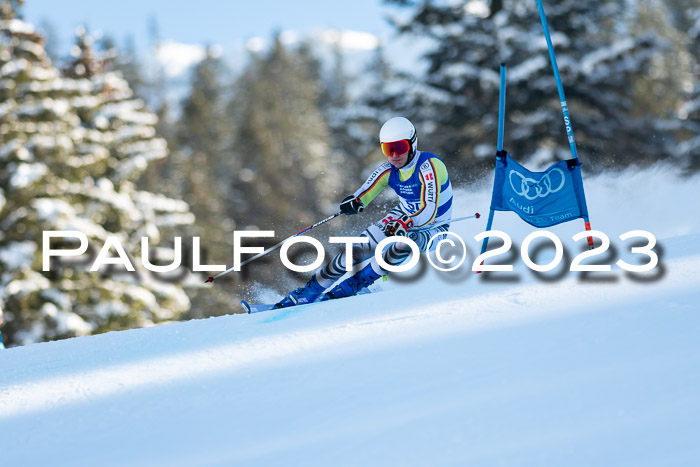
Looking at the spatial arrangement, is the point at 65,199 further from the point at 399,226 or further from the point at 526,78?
the point at 399,226

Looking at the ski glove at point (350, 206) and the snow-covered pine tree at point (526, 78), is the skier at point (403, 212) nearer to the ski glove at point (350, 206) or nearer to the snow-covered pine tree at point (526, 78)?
the ski glove at point (350, 206)

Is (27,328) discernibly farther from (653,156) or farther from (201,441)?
(653,156)

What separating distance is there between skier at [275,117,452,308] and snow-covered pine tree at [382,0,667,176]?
11.2m

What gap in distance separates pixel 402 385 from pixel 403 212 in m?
3.21

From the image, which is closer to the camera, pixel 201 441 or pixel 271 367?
pixel 201 441

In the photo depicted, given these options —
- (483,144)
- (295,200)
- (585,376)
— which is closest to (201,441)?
(585,376)

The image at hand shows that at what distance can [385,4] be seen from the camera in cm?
1762

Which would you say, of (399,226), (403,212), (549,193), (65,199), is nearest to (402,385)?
(399,226)

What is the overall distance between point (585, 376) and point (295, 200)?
33.9 m

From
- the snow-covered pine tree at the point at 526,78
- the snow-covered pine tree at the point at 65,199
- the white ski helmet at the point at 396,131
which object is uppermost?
A: the snow-covered pine tree at the point at 526,78

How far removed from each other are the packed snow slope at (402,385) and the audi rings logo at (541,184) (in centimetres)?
118

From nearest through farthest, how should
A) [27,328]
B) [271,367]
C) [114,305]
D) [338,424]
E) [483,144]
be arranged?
[338,424], [271,367], [27,328], [114,305], [483,144]

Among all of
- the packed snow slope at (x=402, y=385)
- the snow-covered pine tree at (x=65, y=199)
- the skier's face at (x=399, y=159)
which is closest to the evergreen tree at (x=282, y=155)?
the snow-covered pine tree at (x=65, y=199)

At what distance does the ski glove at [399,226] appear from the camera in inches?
246
